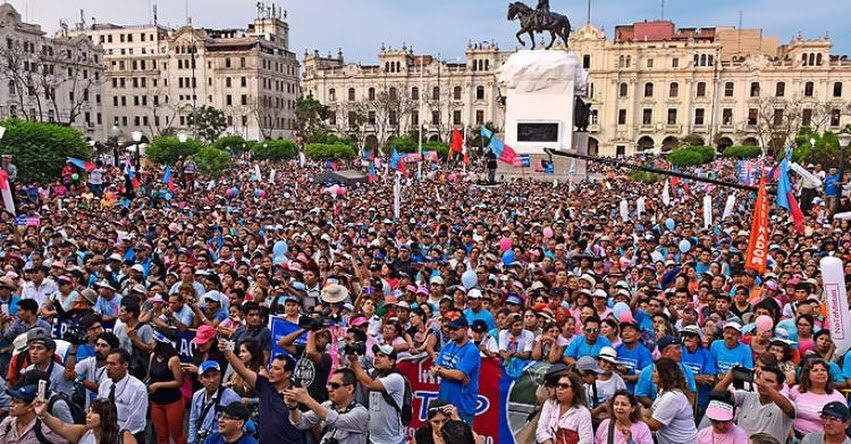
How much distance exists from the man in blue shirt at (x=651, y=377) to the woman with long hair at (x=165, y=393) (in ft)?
12.6

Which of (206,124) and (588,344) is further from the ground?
(206,124)

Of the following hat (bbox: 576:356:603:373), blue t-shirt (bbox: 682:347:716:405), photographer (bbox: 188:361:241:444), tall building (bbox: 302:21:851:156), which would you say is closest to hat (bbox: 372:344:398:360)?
photographer (bbox: 188:361:241:444)

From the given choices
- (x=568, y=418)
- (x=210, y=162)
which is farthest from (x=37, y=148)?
(x=568, y=418)

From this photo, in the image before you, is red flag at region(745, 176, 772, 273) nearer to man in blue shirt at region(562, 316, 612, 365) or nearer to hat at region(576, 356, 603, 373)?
man in blue shirt at region(562, 316, 612, 365)

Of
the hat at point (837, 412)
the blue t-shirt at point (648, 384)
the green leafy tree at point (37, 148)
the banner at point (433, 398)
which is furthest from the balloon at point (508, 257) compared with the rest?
the green leafy tree at point (37, 148)

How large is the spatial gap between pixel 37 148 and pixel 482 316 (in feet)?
73.0

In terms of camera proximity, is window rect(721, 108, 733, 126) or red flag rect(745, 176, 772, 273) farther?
window rect(721, 108, 733, 126)

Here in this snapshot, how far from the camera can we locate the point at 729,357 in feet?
21.6

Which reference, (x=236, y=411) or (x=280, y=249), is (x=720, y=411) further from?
(x=280, y=249)

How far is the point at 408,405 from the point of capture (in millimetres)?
5660

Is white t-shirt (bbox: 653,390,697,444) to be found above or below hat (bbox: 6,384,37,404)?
below

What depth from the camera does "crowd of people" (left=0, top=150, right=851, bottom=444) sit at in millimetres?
5125

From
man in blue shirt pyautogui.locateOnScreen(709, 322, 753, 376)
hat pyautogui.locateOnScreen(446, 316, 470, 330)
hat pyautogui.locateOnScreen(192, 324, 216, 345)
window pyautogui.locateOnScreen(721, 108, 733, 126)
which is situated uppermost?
window pyautogui.locateOnScreen(721, 108, 733, 126)

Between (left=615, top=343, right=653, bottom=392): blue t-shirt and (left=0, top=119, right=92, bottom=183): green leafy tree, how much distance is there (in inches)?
936
